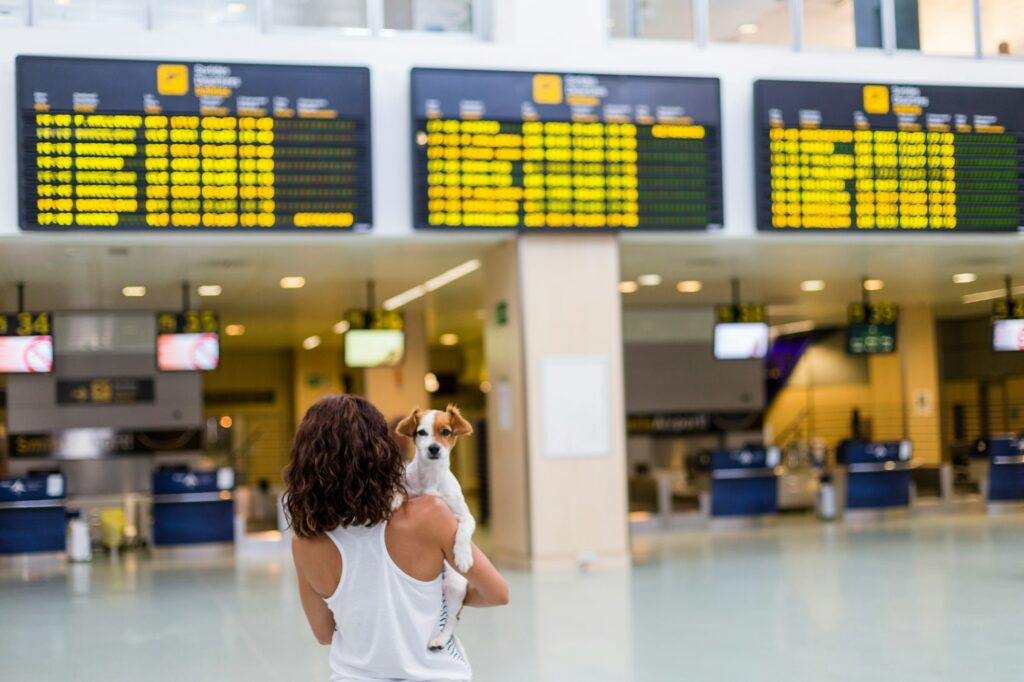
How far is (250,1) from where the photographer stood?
9336mm

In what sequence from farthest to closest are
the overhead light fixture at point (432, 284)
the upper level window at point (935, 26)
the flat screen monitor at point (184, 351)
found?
the flat screen monitor at point (184, 351) → the overhead light fixture at point (432, 284) → the upper level window at point (935, 26)

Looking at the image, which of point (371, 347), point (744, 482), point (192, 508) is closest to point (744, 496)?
point (744, 482)

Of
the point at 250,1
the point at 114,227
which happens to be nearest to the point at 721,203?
the point at 250,1

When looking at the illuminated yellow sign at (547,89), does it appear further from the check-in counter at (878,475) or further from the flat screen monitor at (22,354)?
the check-in counter at (878,475)

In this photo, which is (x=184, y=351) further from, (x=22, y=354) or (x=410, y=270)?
(x=410, y=270)

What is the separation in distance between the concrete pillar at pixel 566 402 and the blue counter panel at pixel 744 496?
16.2ft

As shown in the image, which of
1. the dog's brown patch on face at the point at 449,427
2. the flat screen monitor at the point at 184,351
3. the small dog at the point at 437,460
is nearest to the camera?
the small dog at the point at 437,460

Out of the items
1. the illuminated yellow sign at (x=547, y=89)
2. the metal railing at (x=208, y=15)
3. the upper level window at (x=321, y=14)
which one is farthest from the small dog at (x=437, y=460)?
the upper level window at (x=321, y=14)

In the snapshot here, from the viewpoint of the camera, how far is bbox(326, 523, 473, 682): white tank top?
220 cm

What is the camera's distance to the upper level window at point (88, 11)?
895 centimetres

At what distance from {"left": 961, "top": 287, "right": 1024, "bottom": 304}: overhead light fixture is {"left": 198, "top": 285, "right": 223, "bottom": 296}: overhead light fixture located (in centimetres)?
965

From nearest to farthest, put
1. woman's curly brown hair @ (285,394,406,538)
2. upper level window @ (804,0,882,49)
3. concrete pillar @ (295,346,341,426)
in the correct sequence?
woman's curly brown hair @ (285,394,406,538), upper level window @ (804,0,882,49), concrete pillar @ (295,346,341,426)

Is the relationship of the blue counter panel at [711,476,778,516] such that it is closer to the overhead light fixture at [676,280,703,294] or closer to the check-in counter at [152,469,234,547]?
the overhead light fixture at [676,280,703,294]

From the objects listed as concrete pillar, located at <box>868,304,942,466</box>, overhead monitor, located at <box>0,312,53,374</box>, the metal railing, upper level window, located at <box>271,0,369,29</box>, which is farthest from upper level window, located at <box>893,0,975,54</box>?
overhead monitor, located at <box>0,312,53,374</box>
